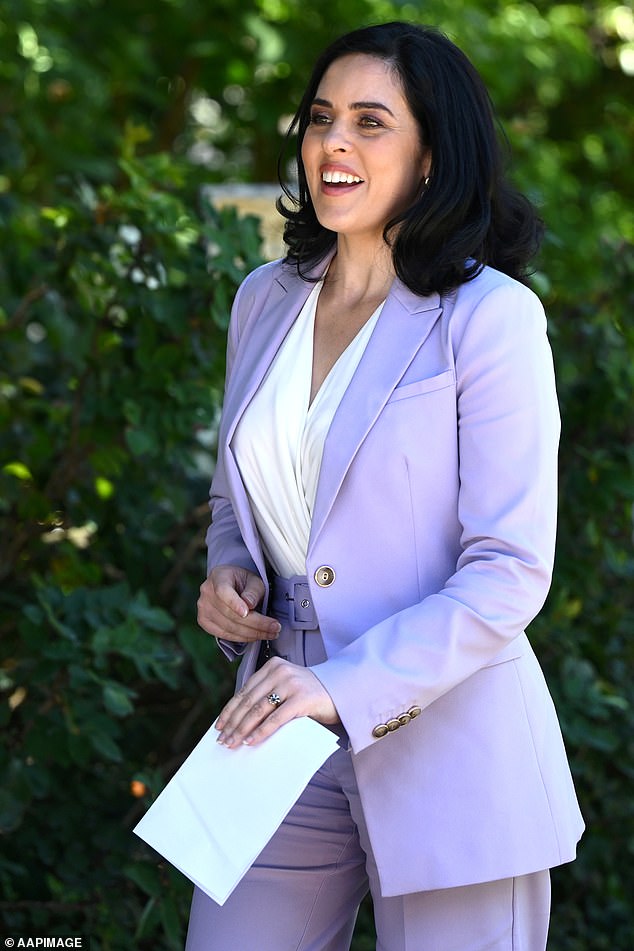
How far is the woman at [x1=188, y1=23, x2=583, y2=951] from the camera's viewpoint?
1.94 meters

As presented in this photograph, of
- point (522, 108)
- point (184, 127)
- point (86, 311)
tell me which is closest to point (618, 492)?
point (86, 311)

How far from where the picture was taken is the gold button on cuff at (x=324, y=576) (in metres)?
2.03

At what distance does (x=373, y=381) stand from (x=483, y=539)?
0.30 m

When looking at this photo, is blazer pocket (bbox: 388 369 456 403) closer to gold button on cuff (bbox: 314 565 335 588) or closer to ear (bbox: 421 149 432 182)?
gold button on cuff (bbox: 314 565 335 588)

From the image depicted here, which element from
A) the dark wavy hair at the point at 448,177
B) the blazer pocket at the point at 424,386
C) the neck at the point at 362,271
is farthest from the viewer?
the neck at the point at 362,271

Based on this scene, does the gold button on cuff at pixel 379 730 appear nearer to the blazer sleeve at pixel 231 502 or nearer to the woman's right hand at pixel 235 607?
the woman's right hand at pixel 235 607

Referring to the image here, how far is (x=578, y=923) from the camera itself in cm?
371

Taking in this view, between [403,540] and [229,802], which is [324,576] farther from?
[229,802]

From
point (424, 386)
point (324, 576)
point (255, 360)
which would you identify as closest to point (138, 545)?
point (255, 360)

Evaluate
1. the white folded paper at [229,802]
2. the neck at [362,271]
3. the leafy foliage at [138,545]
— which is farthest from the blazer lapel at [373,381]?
the leafy foliage at [138,545]

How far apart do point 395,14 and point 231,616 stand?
3905 mm

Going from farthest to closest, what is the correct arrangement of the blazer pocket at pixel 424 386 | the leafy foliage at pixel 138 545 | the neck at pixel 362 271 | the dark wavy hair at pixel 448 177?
the leafy foliage at pixel 138 545 < the neck at pixel 362 271 < the dark wavy hair at pixel 448 177 < the blazer pocket at pixel 424 386

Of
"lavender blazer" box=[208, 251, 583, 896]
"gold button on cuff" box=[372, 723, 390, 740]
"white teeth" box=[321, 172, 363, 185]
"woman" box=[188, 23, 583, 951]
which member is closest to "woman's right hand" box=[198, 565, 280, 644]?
"woman" box=[188, 23, 583, 951]

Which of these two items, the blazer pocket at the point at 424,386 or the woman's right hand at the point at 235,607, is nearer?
the blazer pocket at the point at 424,386
